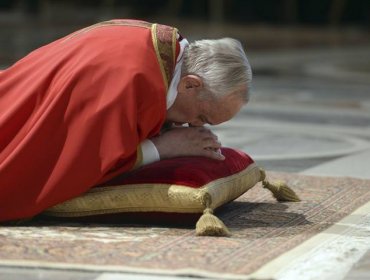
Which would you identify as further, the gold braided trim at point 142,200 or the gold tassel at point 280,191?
the gold tassel at point 280,191

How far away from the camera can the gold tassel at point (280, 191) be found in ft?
19.9

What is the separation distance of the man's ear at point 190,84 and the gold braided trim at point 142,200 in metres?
0.41

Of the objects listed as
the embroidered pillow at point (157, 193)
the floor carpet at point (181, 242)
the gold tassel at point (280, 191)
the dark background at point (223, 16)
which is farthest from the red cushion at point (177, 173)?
the dark background at point (223, 16)

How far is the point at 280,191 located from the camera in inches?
238

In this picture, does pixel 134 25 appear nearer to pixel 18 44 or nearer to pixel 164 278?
pixel 164 278

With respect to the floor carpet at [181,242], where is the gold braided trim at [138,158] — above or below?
above

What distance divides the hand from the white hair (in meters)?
0.22

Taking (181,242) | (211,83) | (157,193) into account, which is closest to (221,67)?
(211,83)

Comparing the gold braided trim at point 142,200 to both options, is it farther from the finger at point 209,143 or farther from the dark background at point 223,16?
the dark background at point 223,16

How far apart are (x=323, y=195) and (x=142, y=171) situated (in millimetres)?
1223

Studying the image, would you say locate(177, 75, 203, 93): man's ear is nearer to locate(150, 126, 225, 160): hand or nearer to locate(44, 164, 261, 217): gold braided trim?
locate(150, 126, 225, 160): hand

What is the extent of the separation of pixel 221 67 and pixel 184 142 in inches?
15.3

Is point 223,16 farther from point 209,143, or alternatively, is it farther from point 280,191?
point 209,143

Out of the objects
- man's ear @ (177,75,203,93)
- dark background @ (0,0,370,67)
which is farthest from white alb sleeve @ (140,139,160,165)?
dark background @ (0,0,370,67)
